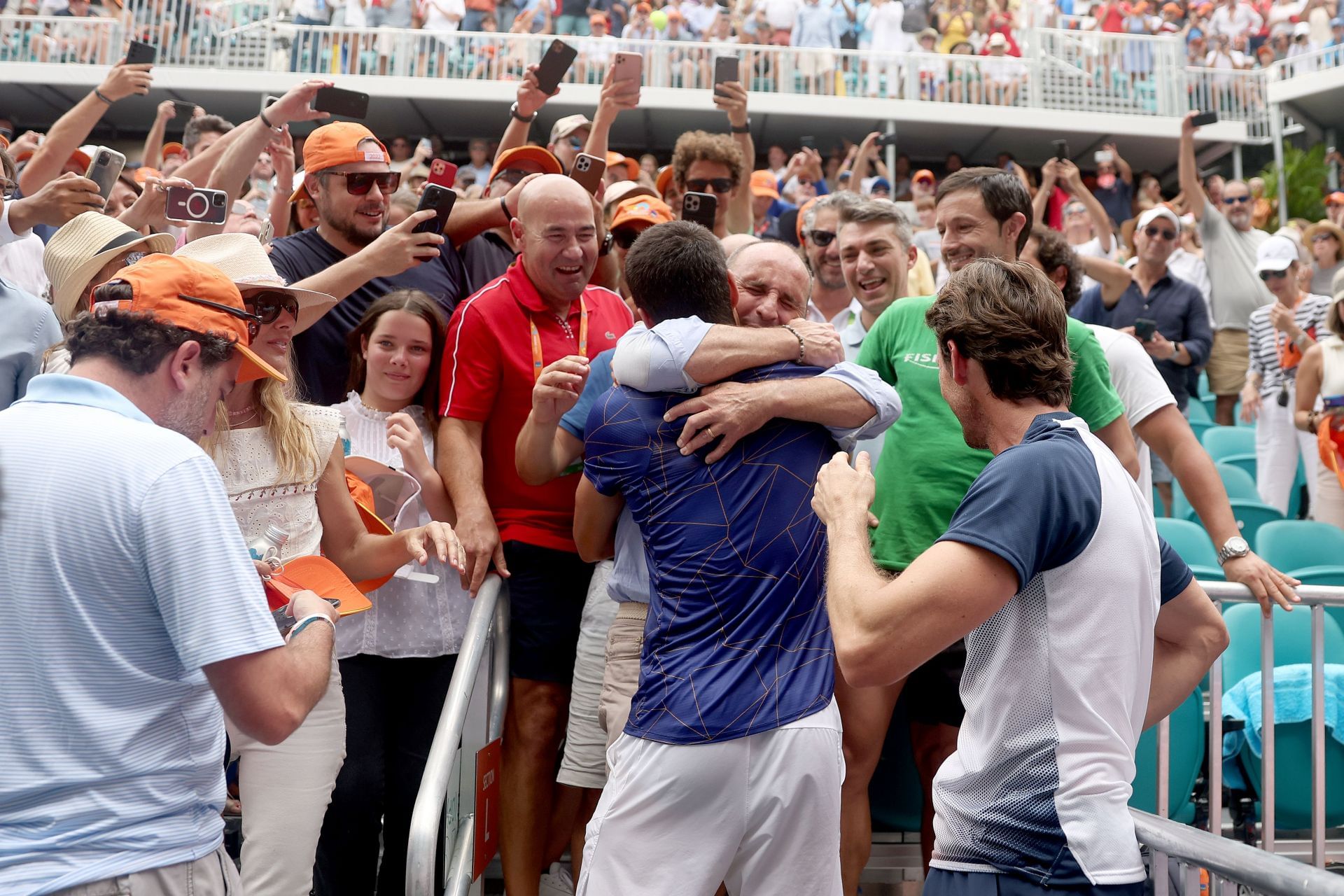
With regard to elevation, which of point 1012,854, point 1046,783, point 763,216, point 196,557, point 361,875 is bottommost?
point 361,875

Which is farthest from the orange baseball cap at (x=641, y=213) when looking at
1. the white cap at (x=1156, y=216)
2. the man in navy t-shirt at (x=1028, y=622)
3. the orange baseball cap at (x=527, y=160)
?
the white cap at (x=1156, y=216)

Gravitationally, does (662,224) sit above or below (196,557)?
above

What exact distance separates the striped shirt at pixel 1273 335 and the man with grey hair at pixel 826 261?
12.4ft

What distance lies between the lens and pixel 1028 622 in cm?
186

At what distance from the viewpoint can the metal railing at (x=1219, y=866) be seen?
1.62 m

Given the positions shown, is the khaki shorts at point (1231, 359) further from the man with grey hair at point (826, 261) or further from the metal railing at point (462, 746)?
the metal railing at point (462, 746)

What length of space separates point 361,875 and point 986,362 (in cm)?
214

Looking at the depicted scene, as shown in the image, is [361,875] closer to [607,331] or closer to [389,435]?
[389,435]

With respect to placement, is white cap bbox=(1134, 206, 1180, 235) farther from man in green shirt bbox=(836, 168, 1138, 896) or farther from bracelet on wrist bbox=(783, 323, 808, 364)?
bracelet on wrist bbox=(783, 323, 808, 364)

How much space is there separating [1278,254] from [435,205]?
238 inches

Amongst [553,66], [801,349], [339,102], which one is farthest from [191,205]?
[801,349]

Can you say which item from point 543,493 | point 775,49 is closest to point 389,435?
point 543,493

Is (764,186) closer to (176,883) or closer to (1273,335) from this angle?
(1273,335)

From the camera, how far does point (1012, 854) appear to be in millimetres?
1841
